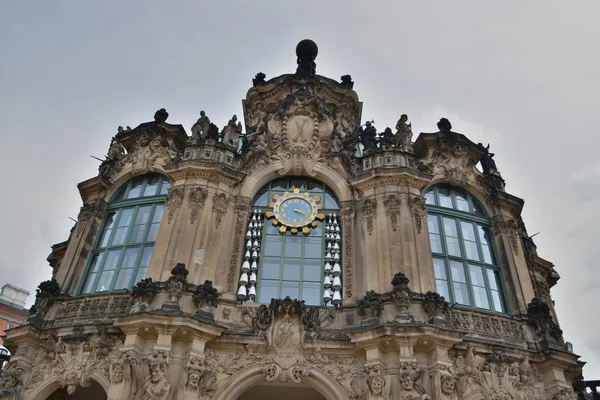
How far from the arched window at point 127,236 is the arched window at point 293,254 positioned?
307 centimetres

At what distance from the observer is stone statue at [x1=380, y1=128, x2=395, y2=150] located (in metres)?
16.1

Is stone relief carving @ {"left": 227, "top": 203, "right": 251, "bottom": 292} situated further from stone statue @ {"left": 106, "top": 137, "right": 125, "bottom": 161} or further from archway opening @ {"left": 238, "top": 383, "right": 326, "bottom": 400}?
stone statue @ {"left": 106, "top": 137, "right": 125, "bottom": 161}

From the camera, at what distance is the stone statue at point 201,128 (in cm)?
1645

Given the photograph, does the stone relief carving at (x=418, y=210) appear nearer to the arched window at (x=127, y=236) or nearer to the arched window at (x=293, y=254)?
the arched window at (x=293, y=254)

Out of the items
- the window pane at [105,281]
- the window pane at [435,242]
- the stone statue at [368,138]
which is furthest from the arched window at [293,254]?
Result: the window pane at [105,281]

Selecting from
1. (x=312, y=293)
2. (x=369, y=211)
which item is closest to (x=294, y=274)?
(x=312, y=293)

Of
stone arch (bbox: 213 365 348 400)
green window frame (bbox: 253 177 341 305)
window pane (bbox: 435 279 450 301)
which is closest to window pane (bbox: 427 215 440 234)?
window pane (bbox: 435 279 450 301)

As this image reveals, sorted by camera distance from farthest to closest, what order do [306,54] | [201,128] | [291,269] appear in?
[306,54] → [201,128] → [291,269]

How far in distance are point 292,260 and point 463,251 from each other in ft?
17.3

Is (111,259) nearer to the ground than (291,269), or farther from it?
farther from it

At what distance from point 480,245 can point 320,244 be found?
5.15m

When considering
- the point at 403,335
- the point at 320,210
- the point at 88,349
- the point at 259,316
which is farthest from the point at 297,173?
the point at 88,349

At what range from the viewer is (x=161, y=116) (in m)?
17.5

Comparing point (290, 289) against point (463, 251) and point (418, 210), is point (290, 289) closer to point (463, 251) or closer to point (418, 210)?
point (418, 210)
